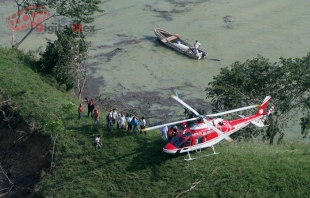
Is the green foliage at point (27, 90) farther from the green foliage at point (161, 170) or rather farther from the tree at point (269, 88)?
the tree at point (269, 88)

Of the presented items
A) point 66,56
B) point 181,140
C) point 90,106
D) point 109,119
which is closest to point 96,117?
point 109,119

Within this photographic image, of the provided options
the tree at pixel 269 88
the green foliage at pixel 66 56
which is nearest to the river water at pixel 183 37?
the green foliage at pixel 66 56

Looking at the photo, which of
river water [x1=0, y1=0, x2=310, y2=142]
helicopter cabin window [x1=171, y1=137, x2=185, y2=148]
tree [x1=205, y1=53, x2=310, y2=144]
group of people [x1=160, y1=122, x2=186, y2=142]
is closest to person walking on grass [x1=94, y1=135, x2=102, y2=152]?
group of people [x1=160, y1=122, x2=186, y2=142]

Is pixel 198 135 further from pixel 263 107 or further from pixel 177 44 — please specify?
pixel 177 44

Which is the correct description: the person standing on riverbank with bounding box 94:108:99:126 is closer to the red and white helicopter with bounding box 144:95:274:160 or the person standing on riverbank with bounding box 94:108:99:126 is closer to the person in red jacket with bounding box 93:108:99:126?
the person in red jacket with bounding box 93:108:99:126

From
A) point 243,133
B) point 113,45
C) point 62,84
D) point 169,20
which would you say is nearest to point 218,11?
point 169,20

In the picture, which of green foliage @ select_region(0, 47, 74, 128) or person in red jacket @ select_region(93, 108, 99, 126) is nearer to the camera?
person in red jacket @ select_region(93, 108, 99, 126)
